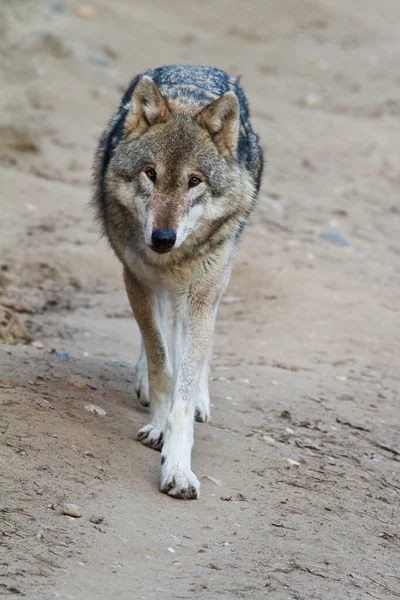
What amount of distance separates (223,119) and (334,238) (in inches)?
231

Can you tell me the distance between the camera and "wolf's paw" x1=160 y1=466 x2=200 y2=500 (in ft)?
17.1

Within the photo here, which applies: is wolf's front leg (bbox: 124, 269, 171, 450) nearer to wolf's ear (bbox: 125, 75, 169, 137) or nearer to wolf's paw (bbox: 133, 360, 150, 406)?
wolf's paw (bbox: 133, 360, 150, 406)

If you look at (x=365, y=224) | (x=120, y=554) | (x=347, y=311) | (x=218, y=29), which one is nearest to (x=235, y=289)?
(x=347, y=311)

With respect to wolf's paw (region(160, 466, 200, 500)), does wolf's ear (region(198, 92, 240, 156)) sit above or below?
above

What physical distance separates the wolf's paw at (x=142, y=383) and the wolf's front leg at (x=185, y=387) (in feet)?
2.66

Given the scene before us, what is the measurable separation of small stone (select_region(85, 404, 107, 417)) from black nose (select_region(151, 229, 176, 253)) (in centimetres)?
123

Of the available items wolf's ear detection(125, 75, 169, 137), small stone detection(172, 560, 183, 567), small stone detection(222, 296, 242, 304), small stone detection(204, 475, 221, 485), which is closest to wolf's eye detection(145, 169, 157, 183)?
wolf's ear detection(125, 75, 169, 137)

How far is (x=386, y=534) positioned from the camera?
17.6 feet

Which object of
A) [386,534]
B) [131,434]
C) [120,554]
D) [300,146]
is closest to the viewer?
[120,554]

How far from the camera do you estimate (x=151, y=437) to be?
5.83 m

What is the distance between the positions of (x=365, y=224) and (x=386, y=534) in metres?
7.25

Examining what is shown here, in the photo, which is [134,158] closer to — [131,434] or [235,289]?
[131,434]

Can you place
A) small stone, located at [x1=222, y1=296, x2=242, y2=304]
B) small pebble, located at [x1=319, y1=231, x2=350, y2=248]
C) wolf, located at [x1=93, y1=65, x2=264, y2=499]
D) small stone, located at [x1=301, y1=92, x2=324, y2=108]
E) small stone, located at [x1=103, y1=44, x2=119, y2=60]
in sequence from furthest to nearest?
small stone, located at [x1=103, y1=44, x2=119, y2=60] < small stone, located at [x1=301, y1=92, x2=324, y2=108] < small pebble, located at [x1=319, y1=231, x2=350, y2=248] < small stone, located at [x1=222, y1=296, x2=242, y2=304] < wolf, located at [x1=93, y1=65, x2=264, y2=499]

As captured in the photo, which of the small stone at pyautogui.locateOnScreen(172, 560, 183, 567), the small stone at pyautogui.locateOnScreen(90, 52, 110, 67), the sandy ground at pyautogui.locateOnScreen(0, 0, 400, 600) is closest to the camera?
the small stone at pyautogui.locateOnScreen(172, 560, 183, 567)
